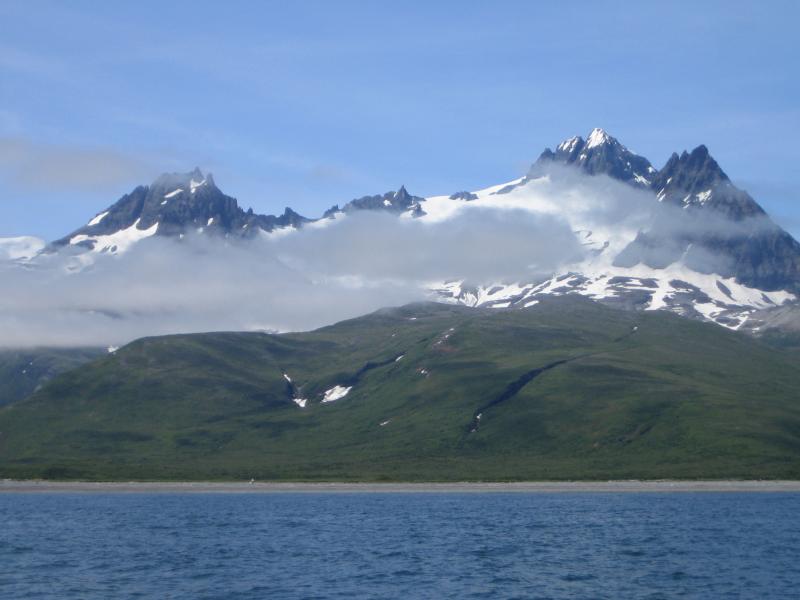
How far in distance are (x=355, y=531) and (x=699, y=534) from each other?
3725 cm

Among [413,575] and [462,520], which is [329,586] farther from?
[462,520]

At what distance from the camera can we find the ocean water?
3142 inches

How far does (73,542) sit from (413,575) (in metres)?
43.7

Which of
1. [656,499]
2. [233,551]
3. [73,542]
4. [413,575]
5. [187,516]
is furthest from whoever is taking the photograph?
[656,499]

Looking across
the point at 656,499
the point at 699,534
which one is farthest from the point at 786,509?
the point at 699,534

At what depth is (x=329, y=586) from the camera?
80750mm

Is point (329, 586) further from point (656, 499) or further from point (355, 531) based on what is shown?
point (656, 499)

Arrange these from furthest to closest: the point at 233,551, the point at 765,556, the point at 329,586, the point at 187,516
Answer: the point at 187,516
the point at 233,551
the point at 765,556
the point at 329,586

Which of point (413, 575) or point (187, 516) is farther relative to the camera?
point (187, 516)

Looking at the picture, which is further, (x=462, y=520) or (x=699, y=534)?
(x=462, y=520)

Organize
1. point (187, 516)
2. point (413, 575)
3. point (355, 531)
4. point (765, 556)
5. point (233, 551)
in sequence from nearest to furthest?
point (413, 575), point (765, 556), point (233, 551), point (355, 531), point (187, 516)

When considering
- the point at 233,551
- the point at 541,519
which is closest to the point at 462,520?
the point at 541,519

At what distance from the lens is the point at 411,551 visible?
340 ft

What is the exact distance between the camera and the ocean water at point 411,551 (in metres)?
79.8
